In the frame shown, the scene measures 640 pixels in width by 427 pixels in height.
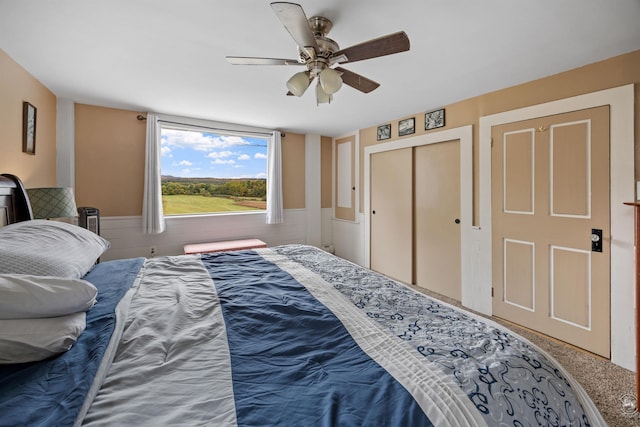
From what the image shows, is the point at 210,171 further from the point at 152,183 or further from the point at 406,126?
the point at 406,126

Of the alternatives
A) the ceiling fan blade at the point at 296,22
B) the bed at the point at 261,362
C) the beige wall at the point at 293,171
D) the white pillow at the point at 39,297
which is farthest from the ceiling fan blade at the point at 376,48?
the beige wall at the point at 293,171

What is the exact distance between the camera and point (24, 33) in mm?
1835

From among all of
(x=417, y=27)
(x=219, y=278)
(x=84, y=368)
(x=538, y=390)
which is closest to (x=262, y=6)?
(x=417, y=27)

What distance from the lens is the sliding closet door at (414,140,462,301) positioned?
126 inches

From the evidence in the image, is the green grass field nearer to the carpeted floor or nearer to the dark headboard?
→ the dark headboard

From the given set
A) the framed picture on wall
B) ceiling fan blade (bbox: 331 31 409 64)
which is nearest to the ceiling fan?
ceiling fan blade (bbox: 331 31 409 64)

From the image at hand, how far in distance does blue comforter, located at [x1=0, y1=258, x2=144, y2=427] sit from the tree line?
3.20 metres

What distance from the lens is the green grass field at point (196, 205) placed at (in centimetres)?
390

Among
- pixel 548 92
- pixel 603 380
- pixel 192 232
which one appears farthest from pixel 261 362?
pixel 192 232

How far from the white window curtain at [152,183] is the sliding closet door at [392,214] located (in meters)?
2.97

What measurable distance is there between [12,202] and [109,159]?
5.56 ft

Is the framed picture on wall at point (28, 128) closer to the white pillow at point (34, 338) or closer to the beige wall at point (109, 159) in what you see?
the beige wall at point (109, 159)

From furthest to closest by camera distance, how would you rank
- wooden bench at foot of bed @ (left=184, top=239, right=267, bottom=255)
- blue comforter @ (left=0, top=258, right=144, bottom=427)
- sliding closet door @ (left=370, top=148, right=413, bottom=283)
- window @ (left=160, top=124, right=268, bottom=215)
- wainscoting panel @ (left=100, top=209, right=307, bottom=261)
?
window @ (left=160, top=124, right=268, bottom=215)
sliding closet door @ (left=370, top=148, right=413, bottom=283)
wooden bench at foot of bed @ (left=184, top=239, right=267, bottom=255)
wainscoting panel @ (left=100, top=209, right=307, bottom=261)
blue comforter @ (left=0, top=258, right=144, bottom=427)

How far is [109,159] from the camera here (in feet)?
11.3
